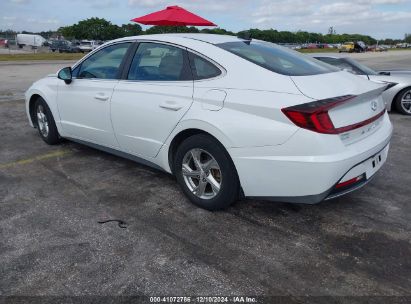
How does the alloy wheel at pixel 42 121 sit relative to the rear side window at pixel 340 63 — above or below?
below

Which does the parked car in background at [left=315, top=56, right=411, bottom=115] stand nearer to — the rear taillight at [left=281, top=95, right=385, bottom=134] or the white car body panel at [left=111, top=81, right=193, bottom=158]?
the white car body panel at [left=111, top=81, right=193, bottom=158]

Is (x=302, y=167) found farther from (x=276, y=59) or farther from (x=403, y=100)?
(x=403, y=100)

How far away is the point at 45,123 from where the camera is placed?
223 inches

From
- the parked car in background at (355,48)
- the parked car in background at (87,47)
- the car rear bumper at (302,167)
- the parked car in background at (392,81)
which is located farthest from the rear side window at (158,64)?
the parked car in background at (355,48)

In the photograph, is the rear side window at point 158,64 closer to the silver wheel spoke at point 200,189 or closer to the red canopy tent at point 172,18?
the silver wheel spoke at point 200,189

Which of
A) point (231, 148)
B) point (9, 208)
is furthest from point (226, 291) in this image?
point (9, 208)

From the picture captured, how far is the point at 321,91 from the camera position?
3.08 metres

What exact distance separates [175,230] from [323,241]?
3.92ft

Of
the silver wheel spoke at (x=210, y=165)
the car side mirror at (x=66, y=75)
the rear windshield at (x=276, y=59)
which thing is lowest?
the silver wheel spoke at (x=210, y=165)

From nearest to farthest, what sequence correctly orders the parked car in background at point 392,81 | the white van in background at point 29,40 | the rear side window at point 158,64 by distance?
the rear side window at point 158,64 → the parked car in background at point 392,81 → the white van in background at point 29,40

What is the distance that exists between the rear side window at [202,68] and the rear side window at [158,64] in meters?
0.08

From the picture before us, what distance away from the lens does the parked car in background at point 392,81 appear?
8.08 metres

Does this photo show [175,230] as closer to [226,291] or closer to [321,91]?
[226,291]

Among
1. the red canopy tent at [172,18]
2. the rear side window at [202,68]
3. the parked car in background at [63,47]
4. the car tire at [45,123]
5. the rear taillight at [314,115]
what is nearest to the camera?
the rear taillight at [314,115]
